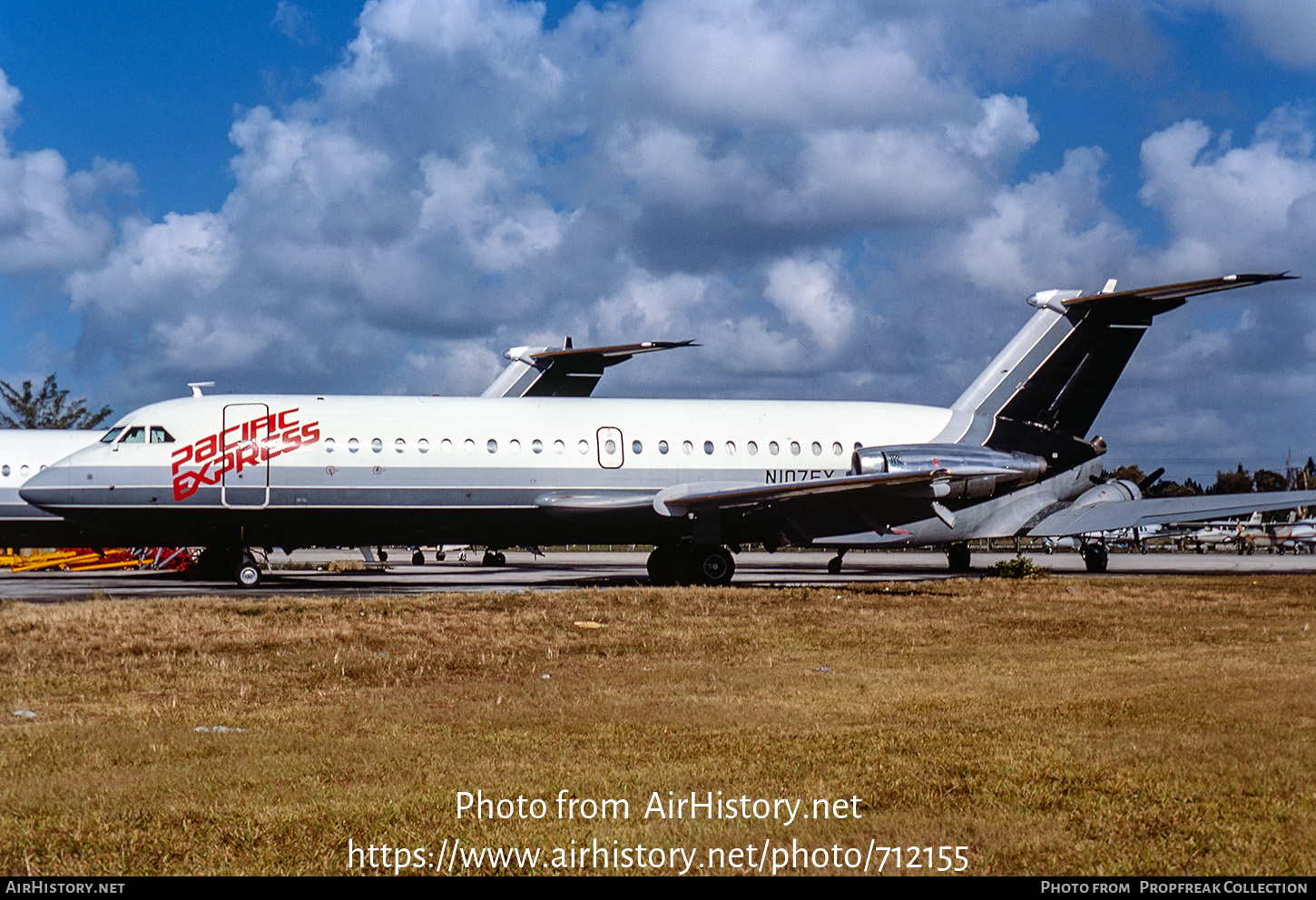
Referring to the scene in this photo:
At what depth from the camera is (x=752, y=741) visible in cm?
830

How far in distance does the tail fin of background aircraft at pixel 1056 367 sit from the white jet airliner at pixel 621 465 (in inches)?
1.8

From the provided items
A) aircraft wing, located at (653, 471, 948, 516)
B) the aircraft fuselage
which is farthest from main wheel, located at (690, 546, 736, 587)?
aircraft wing, located at (653, 471, 948, 516)

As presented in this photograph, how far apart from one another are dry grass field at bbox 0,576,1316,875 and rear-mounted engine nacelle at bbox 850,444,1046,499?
9.77 metres

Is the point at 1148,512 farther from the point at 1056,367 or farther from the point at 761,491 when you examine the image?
the point at 761,491

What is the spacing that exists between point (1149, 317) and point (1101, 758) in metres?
24.0

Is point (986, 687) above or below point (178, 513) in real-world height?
below

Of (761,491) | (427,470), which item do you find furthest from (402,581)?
(761,491)

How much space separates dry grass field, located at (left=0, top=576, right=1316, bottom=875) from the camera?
588 cm

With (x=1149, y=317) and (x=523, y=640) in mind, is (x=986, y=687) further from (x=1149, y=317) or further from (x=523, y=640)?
(x=1149, y=317)

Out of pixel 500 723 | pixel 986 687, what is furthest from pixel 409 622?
pixel 986 687

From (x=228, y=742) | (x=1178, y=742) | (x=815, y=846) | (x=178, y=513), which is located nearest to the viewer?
(x=815, y=846)

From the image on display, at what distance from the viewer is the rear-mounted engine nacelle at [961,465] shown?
26547 millimetres

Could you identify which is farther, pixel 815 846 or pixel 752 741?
pixel 752 741
